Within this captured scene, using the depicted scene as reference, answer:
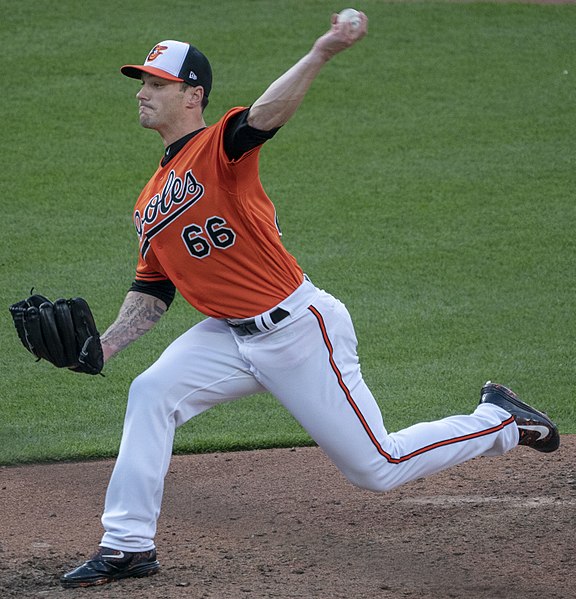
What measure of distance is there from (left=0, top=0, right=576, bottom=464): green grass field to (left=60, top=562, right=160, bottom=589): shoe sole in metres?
1.44

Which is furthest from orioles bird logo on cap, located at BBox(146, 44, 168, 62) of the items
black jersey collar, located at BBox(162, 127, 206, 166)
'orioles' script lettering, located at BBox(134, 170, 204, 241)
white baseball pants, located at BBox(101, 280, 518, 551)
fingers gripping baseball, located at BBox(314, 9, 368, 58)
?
white baseball pants, located at BBox(101, 280, 518, 551)

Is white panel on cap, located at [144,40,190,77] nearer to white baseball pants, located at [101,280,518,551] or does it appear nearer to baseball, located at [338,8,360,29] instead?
baseball, located at [338,8,360,29]

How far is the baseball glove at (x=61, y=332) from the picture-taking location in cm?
370

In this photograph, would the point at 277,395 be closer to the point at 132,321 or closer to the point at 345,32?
the point at 132,321

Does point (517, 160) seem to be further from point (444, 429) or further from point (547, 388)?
point (444, 429)

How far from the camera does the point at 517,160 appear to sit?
31.2 feet

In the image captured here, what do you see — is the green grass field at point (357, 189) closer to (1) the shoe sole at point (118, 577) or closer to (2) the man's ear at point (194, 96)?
(1) the shoe sole at point (118, 577)

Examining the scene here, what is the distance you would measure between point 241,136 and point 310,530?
151 centimetres

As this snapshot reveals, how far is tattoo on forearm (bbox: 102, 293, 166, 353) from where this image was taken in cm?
394

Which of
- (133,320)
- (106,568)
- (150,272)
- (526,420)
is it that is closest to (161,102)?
(150,272)

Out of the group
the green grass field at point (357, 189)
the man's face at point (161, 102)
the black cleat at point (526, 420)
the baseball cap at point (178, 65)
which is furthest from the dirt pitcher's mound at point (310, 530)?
the baseball cap at point (178, 65)

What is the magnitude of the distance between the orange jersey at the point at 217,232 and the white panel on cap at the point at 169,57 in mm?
272

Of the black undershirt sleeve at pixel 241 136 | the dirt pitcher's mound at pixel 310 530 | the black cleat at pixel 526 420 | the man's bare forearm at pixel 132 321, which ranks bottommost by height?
the dirt pitcher's mound at pixel 310 530

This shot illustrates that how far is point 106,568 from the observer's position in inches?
141
